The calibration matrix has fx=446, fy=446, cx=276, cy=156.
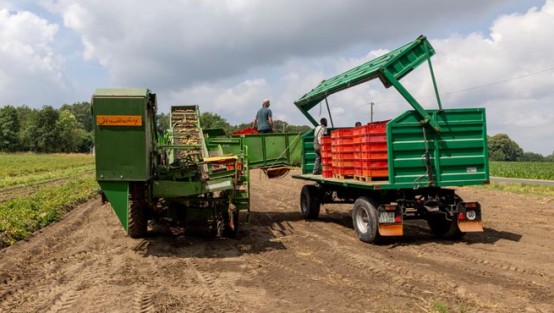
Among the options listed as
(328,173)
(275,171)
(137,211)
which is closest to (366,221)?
(328,173)

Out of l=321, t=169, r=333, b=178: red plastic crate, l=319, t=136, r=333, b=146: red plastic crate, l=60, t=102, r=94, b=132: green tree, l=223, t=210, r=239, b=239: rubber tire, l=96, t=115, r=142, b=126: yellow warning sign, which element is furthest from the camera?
l=60, t=102, r=94, b=132: green tree

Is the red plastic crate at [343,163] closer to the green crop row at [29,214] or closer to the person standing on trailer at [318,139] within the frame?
the person standing on trailer at [318,139]

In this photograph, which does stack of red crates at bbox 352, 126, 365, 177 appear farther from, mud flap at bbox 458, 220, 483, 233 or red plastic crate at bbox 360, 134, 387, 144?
mud flap at bbox 458, 220, 483, 233

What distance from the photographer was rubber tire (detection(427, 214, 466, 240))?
26.8ft

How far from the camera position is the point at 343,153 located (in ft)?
30.0

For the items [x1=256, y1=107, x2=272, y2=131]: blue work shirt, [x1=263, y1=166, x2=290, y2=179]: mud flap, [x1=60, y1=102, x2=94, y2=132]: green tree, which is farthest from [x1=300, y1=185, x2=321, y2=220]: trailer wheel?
[x1=60, y1=102, x2=94, y2=132]: green tree

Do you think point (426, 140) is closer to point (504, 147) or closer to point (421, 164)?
point (421, 164)

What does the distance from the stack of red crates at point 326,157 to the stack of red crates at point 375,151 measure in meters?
2.06

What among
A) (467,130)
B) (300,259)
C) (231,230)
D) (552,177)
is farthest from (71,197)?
(552,177)

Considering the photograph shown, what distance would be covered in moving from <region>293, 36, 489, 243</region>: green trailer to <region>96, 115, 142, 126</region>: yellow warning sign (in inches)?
153

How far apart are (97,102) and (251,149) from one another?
4.85 m

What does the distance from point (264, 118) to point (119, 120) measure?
5.63 metres

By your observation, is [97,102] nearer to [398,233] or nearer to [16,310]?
[16,310]

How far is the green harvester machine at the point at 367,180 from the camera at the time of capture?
21.8 ft
